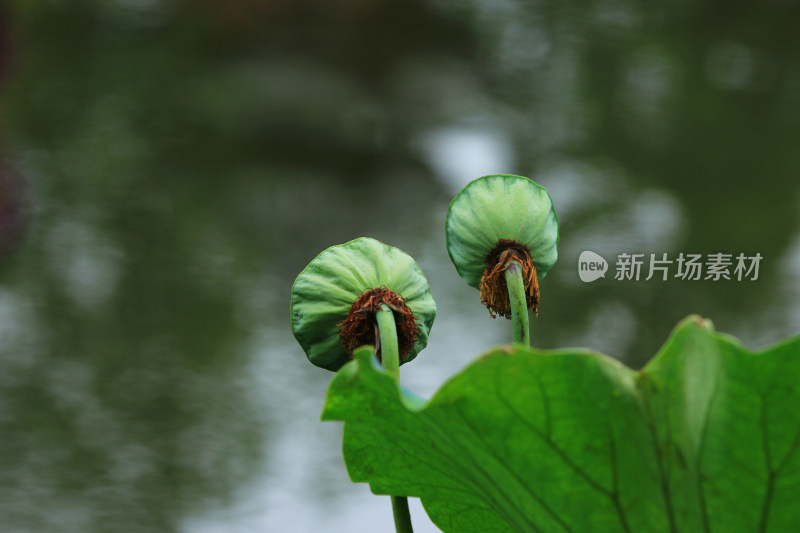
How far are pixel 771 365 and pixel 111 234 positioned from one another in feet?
6.00

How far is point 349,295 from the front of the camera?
22cm

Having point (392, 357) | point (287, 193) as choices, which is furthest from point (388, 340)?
point (287, 193)

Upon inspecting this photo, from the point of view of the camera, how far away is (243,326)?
1.66 m

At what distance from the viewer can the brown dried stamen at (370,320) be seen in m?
0.21

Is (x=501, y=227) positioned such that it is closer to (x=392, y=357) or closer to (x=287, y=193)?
(x=392, y=357)

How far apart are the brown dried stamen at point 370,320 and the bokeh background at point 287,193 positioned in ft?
3.59

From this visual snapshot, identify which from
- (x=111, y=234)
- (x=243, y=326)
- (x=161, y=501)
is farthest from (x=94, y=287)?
(x=161, y=501)

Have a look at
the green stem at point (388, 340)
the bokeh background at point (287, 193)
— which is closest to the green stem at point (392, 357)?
the green stem at point (388, 340)

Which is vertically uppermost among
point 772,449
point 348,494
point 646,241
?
point 646,241

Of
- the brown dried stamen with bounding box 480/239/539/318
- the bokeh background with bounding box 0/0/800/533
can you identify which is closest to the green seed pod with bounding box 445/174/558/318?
the brown dried stamen with bounding box 480/239/539/318

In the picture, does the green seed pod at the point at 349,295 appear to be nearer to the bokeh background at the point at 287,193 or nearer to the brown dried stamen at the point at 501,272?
the brown dried stamen at the point at 501,272

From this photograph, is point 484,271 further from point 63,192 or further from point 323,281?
point 63,192

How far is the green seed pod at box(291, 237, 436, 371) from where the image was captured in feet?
0.72

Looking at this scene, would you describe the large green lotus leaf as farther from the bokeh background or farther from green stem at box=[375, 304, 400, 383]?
the bokeh background
